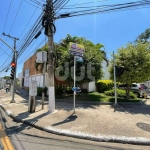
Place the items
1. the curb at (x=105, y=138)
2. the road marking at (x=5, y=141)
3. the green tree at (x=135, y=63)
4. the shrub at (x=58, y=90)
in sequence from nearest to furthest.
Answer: the road marking at (x=5, y=141)
the curb at (x=105, y=138)
the green tree at (x=135, y=63)
the shrub at (x=58, y=90)

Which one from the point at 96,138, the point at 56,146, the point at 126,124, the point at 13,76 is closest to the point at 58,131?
the point at 56,146

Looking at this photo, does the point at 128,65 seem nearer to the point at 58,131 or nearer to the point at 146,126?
the point at 146,126

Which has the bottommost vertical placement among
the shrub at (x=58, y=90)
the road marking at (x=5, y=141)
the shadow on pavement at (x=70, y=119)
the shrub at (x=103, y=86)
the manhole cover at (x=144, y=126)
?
the road marking at (x=5, y=141)

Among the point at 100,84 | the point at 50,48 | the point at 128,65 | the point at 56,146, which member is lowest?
the point at 56,146

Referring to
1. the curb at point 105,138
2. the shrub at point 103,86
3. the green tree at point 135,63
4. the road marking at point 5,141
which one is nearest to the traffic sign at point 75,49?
the curb at point 105,138

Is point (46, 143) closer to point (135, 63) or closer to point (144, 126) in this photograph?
point (144, 126)

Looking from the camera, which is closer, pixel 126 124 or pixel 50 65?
pixel 126 124

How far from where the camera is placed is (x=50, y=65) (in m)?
8.25

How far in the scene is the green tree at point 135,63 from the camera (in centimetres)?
1057

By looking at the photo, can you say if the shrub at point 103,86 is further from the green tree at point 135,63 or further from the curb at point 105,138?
the curb at point 105,138

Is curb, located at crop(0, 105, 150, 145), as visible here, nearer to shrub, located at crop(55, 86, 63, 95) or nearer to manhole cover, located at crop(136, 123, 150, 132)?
manhole cover, located at crop(136, 123, 150, 132)

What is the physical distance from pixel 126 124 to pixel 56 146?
3.33m

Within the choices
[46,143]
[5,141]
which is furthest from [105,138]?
[5,141]

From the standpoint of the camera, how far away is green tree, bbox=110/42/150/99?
1057 centimetres
